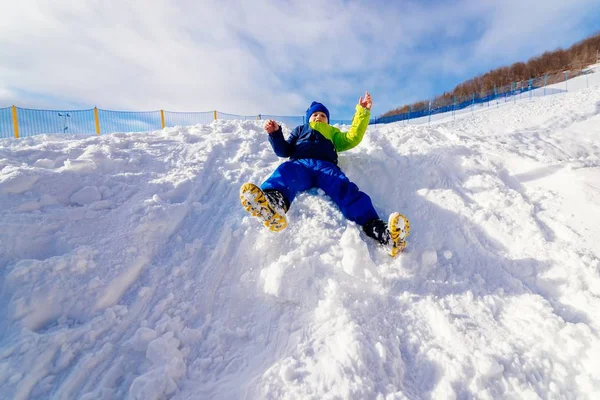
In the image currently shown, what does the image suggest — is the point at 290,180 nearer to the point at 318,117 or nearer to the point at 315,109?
the point at 318,117

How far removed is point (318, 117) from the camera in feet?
12.4

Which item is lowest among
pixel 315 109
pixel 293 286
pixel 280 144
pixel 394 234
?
pixel 293 286

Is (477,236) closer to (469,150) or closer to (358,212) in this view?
(358,212)

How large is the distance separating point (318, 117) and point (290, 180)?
145 centimetres

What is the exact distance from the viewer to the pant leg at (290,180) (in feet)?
8.52

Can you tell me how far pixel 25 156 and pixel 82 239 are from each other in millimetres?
1712

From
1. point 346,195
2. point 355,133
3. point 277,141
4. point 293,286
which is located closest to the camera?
point 293,286

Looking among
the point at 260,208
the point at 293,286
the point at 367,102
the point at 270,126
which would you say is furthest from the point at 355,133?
the point at 293,286

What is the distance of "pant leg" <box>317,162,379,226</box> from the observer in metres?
2.49

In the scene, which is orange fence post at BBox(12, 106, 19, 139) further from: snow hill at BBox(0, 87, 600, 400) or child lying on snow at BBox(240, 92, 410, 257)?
child lying on snow at BBox(240, 92, 410, 257)

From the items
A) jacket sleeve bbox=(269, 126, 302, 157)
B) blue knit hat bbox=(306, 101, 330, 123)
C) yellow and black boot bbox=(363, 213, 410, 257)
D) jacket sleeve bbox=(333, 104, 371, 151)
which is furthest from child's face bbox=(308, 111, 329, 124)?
yellow and black boot bbox=(363, 213, 410, 257)

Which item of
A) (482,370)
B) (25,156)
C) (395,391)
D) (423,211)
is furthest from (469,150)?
(25,156)

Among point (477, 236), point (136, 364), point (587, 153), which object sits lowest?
point (136, 364)

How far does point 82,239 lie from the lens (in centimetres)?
208
